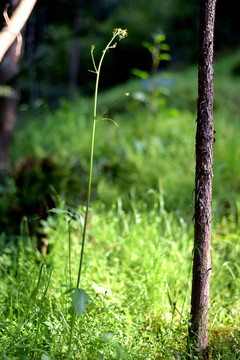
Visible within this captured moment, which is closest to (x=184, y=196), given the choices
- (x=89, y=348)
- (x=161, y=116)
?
(x=89, y=348)

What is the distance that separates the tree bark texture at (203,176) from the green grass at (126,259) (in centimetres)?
10

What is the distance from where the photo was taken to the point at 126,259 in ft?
6.95

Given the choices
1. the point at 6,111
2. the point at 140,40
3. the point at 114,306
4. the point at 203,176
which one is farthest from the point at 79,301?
the point at 140,40

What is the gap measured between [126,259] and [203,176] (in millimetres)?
968

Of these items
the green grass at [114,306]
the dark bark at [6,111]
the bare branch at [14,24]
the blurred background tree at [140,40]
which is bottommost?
the green grass at [114,306]

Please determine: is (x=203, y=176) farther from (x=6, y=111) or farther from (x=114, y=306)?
(x=6, y=111)

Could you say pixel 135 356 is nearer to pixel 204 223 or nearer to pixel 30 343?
pixel 30 343

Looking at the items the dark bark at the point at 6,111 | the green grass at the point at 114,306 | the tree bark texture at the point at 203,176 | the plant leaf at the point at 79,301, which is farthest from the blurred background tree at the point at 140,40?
the plant leaf at the point at 79,301

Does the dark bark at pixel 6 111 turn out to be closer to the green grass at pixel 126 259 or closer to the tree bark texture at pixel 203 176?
the green grass at pixel 126 259

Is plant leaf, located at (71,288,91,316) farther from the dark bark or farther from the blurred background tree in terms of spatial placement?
the blurred background tree

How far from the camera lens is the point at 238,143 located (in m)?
4.36

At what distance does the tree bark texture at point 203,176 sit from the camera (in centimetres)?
130

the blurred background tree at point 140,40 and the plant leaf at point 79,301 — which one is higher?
the blurred background tree at point 140,40

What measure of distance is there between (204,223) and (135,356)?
580mm
